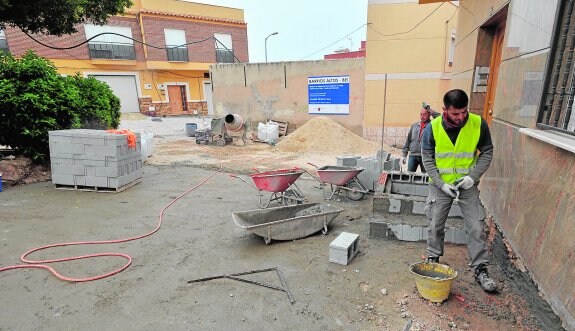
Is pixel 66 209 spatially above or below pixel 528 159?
below

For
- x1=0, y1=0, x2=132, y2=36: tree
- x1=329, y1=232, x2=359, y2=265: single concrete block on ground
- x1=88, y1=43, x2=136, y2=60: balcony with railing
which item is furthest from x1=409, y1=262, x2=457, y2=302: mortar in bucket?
x1=88, y1=43, x2=136, y2=60: balcony with railing

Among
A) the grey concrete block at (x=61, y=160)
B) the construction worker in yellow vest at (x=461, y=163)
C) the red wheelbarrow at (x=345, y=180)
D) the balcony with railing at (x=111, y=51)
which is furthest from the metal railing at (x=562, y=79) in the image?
the balcony with railing at (x=111, y=51)

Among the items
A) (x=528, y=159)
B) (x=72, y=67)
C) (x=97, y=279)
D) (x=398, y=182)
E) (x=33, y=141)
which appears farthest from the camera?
(x=72, y=67)

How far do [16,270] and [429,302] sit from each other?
4.60 meters

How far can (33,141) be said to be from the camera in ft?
24.5

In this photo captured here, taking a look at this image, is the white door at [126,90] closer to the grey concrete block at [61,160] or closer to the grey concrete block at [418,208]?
the grey concrete block at [61,160]

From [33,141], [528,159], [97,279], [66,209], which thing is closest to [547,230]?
[528,159]

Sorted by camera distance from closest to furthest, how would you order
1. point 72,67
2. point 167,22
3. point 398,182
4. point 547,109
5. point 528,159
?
point 547,109
point 528,159
point 398,182
point 72,67
point 167,22

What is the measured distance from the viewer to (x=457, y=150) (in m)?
2.92

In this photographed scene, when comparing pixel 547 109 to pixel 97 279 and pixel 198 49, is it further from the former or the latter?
pixel 198 49

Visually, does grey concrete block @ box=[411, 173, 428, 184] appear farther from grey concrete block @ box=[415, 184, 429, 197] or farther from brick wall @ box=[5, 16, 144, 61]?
brick wall @ box=[5, 16, 144, 61]

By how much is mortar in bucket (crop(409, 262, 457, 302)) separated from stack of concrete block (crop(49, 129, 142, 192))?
6068 millimetres

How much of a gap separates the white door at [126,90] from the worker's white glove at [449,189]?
86.1 feet

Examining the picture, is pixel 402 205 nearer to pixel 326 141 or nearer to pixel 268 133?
pixel 326 141
